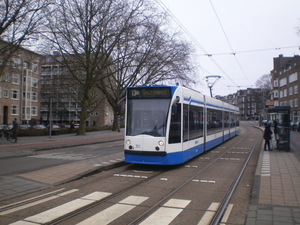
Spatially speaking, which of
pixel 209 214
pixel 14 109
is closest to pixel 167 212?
pixel 209 214

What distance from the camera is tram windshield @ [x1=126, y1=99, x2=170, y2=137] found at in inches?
400

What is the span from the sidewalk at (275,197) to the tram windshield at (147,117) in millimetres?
3498

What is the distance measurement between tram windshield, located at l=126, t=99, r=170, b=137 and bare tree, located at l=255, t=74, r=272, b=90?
292ft

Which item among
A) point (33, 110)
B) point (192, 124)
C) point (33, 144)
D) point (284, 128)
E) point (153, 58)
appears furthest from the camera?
point (33, 110)

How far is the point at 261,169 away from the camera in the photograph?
32.8ft

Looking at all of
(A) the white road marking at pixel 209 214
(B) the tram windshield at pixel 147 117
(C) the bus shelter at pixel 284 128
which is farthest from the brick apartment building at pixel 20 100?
(A) the white road marking at pixel 209 214

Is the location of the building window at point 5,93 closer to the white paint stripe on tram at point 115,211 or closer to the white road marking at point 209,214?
the white paint stripe on tram at point 115,211

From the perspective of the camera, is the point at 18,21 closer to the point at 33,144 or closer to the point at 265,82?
the point at 33,144

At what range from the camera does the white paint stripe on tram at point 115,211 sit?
5238mm

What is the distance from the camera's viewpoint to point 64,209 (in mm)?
5938

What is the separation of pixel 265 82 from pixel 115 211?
95.6 meters

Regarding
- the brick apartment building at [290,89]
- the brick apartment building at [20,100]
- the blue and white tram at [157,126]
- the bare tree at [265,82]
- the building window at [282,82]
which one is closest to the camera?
the blue and white tram at [157,126]

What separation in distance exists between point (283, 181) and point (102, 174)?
220 inches

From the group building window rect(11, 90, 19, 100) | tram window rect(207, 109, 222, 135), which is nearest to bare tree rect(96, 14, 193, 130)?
tram window rect(207, 109, 222, 135)
